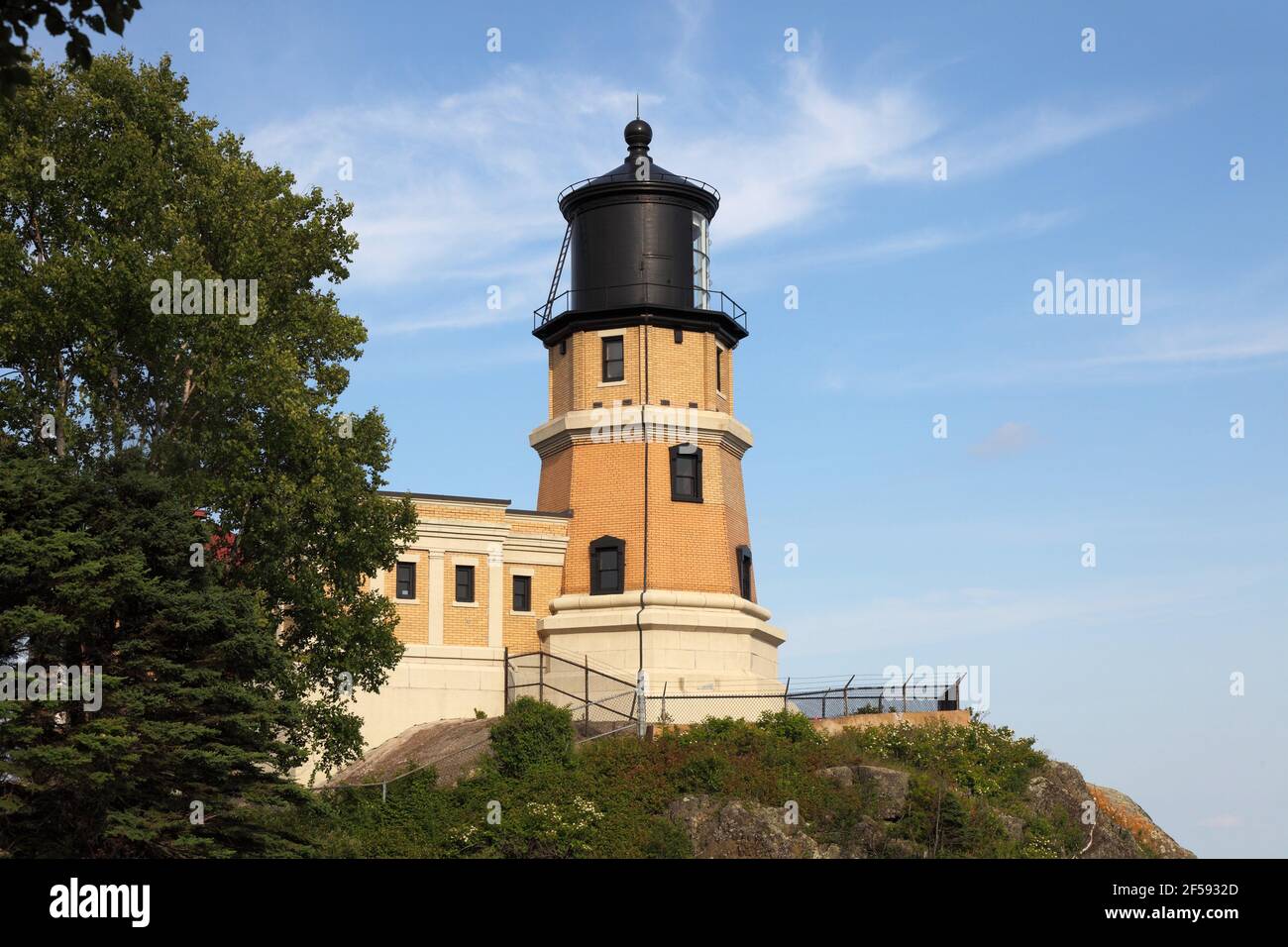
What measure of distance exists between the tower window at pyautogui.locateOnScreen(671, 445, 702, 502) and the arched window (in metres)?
2.51

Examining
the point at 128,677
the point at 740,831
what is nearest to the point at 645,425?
the point at 740,831

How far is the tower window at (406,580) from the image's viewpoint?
146 feet

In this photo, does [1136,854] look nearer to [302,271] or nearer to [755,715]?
[755,715]

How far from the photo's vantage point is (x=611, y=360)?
47.5 meters

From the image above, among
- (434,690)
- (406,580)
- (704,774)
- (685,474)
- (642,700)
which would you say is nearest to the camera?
(704,774)

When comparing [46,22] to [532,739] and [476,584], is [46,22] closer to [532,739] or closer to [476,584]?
[532,739]

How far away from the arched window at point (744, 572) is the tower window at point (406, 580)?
34.2 feet

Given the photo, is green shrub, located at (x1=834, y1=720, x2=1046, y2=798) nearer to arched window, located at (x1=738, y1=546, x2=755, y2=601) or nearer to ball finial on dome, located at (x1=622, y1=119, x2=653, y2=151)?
arched window, located at (x1=738, y1=546, x2=755, y2=601)

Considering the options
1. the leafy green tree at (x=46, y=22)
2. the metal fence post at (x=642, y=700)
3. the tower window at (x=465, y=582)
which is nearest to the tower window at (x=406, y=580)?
the tower window at (x=465, y=582)

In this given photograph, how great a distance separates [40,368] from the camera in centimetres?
3033

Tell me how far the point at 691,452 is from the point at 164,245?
20276 mm

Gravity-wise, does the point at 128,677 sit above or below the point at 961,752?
above

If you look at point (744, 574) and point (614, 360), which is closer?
point (614, 360)

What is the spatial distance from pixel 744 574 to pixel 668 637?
13.9 ft
